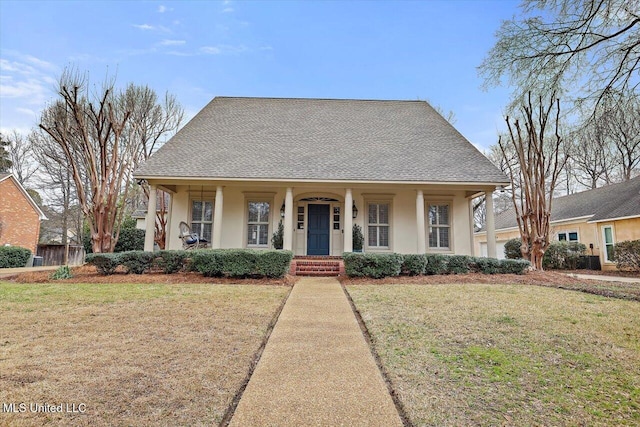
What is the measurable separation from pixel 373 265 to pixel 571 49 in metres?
6.17

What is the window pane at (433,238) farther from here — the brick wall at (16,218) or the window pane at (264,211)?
the brick wall at (16,218)

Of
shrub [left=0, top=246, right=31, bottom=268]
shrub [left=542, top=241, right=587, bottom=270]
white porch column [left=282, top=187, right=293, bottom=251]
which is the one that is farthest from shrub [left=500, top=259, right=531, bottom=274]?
shrub [left=0, top=246, right=31, bottom=268]

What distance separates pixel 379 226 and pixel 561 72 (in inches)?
291

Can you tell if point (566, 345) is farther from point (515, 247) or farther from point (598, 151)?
point (598, 151)

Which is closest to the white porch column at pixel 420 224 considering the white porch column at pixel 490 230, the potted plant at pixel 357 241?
the potted plant at pixel 357 241

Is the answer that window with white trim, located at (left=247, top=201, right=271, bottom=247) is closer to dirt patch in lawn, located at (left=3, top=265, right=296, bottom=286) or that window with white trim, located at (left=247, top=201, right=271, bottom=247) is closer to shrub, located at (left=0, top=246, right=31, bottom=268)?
dirt patch in lawn, located at (left=3, top=265, right=296, bottom=286)

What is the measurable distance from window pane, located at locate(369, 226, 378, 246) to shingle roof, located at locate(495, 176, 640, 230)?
36.9 ft

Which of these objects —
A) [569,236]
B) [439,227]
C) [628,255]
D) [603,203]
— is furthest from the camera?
[569,236]

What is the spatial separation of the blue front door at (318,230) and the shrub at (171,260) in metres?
4.77

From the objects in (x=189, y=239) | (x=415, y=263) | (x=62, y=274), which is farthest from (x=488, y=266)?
(x=62, y=274)

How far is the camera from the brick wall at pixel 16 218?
711 inches

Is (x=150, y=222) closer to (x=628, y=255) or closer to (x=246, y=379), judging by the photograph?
(x=246, y=379)

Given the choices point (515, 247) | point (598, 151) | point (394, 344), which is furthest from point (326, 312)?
point (598, 151)

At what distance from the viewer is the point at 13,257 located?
15094 millimetres
